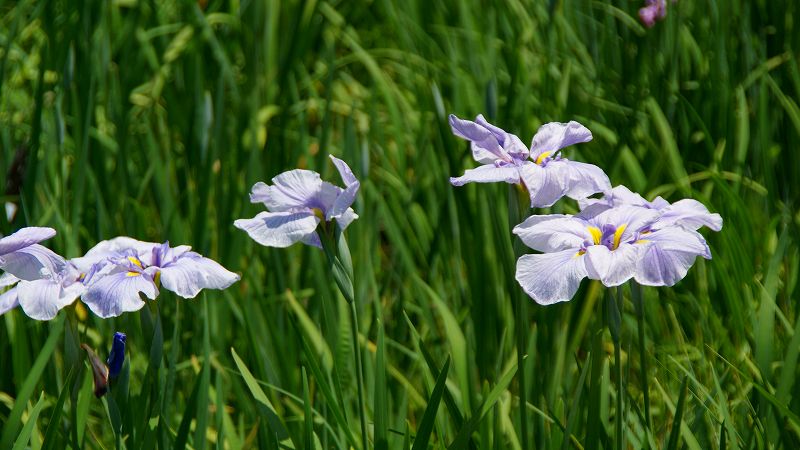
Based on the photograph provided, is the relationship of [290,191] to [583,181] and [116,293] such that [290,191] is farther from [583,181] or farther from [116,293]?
[583,181]

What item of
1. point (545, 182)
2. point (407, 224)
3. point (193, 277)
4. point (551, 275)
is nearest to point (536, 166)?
point (545, 182)

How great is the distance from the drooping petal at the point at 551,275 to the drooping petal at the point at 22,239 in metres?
0.51

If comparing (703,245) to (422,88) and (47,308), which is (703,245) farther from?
(422,88)

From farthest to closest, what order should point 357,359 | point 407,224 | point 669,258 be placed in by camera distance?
point 407,224, point 357,359, point 669,258

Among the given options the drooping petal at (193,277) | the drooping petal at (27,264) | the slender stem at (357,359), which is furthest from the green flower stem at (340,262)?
the drooping petal at (27,264)

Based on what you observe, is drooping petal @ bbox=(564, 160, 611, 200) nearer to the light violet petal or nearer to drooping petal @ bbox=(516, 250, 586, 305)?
drooping petal @ bbox=(516, 250, 586, 305)

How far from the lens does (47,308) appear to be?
104cm

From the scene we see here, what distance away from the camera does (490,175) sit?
3.19ft

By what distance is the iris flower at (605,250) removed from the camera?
0.92 meters

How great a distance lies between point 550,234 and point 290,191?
0.30 metres

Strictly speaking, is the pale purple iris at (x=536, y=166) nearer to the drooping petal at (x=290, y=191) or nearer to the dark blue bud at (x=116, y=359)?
the drooping petal at (x=290, y=191)

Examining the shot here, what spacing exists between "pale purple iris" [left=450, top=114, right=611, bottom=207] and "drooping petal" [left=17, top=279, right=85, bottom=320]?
452 millimetres

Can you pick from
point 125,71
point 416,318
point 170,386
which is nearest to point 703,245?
point 170,386

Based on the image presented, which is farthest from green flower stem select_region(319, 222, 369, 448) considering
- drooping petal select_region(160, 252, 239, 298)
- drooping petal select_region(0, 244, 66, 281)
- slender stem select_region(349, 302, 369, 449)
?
drooping petal select_region(0, 244, 66, 281)
